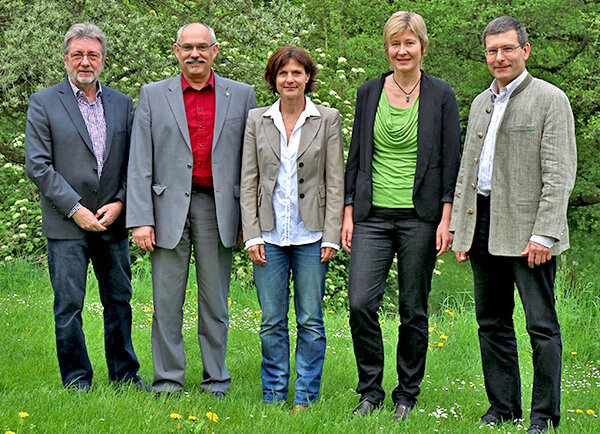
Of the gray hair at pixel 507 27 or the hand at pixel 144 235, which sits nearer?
the gray hair at pixel 507 27

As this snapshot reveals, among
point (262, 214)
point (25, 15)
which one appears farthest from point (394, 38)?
point (25, 15)

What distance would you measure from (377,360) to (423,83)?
1.77m

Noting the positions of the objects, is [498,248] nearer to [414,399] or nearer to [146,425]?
[414,399]

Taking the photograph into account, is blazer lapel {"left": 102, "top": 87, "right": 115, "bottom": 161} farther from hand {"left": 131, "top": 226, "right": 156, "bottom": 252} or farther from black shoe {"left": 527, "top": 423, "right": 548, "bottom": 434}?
black shoe {"left": 527, "top": 423, "right": 548, "bottom": 434}

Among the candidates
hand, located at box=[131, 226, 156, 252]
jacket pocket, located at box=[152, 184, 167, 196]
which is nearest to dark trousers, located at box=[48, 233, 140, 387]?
hand, located at box=[131, 226, 156, 252]

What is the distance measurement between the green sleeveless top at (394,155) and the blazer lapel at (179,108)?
1.20 meters

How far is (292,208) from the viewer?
4.28 metres

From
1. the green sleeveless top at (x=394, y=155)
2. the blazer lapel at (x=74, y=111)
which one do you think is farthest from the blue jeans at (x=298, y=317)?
the blazer lapel at (x=74, y=111)

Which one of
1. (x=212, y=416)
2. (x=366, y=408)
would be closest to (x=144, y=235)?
(x=212, y=416)

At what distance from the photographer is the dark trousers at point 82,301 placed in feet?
14.4

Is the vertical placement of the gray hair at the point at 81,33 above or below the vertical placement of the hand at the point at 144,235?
above

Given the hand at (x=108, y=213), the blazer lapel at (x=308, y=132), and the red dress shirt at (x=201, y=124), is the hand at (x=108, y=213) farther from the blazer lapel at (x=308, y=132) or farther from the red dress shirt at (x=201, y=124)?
the blazer lapel at (x=308, y=132)

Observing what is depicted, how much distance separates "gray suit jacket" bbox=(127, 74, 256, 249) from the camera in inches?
173

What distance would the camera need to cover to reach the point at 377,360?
440 cm
